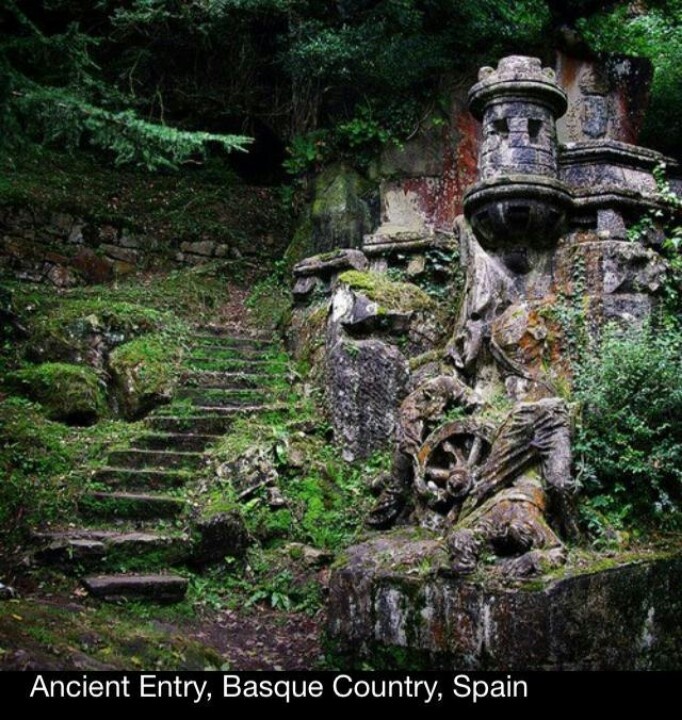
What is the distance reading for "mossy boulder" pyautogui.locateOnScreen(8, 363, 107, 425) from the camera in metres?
8.16

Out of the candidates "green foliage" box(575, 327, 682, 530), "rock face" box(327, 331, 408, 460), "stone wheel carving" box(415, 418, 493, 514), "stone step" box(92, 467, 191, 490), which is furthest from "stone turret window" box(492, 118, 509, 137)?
"stone step" box(92, 467, 191, 490)

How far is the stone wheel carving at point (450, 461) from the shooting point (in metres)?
5.60

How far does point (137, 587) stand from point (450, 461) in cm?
241

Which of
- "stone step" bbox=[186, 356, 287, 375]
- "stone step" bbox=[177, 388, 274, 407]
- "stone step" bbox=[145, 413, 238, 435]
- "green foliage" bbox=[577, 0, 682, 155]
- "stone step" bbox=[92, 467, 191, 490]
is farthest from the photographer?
"green foliage" bbox=[577, 0, 682, 155]

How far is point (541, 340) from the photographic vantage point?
21.2 feet

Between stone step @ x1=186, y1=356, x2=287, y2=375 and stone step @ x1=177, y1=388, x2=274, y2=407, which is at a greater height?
stone step @ x1=186, y1=356, x2=287, y2=375

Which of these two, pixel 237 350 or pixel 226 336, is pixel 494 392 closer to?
pixel 237 350

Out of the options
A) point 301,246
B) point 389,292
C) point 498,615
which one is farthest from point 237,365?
point 498,615

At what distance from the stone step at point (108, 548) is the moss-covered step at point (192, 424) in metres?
1.66

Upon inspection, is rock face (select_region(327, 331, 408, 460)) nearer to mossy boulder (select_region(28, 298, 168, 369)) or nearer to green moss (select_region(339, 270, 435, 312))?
green moss (select_region(339, 270, 435, 312))

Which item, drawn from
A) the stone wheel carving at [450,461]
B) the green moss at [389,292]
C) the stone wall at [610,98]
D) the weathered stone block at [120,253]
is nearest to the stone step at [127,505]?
the stone wheel carving at [450,461]

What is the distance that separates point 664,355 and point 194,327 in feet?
19.7

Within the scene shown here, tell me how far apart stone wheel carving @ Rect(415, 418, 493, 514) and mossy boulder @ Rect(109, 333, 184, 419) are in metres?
3.57

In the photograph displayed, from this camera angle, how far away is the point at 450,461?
585cm
